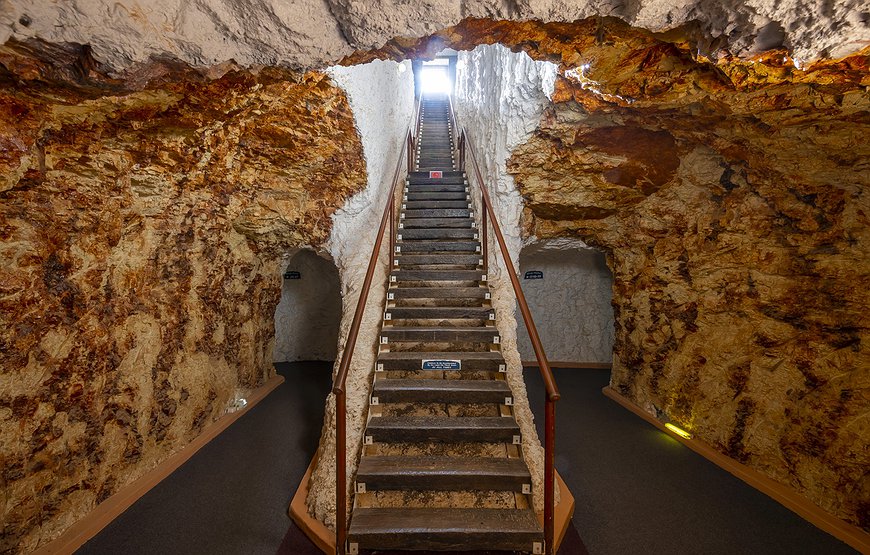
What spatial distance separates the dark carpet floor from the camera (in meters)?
2.86

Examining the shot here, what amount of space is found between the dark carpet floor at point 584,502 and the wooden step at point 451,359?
1.41m

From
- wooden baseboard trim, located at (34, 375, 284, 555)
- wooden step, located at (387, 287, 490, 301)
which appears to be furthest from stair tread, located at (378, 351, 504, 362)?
wooden baseboard trim, located at (34, 375, 284, 555)

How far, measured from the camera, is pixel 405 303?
4.16 meters

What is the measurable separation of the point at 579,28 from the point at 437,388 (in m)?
2.71

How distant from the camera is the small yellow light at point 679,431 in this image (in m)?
4.20

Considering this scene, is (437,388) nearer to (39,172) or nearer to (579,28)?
(579,28)

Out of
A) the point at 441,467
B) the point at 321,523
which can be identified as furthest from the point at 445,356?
the point at 321,523

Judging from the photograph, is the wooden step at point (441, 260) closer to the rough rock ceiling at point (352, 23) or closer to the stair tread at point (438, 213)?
the stair tread at point (438, 213)

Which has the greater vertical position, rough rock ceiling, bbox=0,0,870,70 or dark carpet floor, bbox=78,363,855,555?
rough rock ceiling, bbox=0,0,870,70

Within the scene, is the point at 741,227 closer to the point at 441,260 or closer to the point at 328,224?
the point at 441,260

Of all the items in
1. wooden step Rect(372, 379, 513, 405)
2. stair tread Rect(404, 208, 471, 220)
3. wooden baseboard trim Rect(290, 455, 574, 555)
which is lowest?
wooden baseboard trim Rect(290, 455, 574, 555)

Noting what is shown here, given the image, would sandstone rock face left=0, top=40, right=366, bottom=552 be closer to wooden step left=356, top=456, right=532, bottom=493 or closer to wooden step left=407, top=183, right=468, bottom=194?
wooden step left=407, top=183, right=468, bottom=194

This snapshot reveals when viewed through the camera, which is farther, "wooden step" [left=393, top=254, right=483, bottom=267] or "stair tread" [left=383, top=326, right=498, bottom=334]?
"wooden step" [left=393, top=254, right=483, bottom=267]

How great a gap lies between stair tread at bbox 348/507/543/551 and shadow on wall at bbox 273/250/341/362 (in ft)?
16.0
